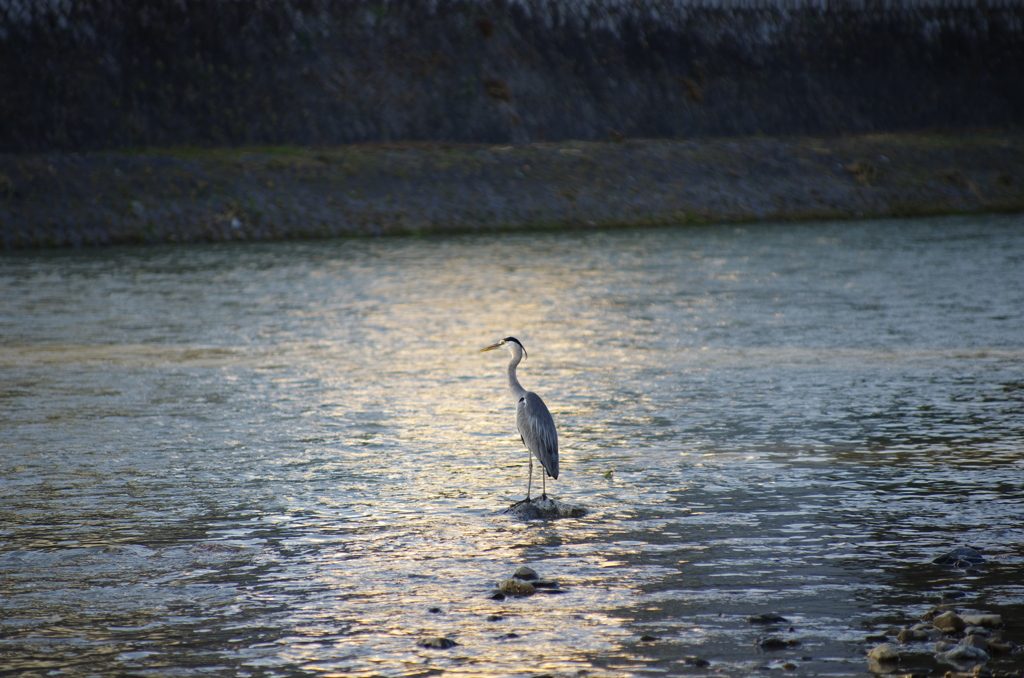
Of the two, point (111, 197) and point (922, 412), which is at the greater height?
point (111, 197)

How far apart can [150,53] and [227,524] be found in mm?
35370

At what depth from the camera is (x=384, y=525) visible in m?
8.16

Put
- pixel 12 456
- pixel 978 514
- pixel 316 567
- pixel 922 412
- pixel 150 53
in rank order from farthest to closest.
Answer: pixel 150 53
pixel 922 412
pixel 12 456
pixel 978 514
pixel 316 567

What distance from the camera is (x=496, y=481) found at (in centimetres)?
936

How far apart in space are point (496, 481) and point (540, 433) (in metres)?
1.05

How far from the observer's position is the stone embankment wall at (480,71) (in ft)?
129

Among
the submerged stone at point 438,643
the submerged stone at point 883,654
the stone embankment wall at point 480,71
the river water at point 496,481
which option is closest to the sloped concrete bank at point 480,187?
the stone embankment wall at point 480,71

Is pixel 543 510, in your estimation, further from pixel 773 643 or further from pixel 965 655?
pixel 965 655

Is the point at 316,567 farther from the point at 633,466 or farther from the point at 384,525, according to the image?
the point at 633,466

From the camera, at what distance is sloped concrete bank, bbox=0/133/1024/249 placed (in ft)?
111

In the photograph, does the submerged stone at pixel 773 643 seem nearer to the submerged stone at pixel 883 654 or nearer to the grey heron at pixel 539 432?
the submerged stone at pixel 883 654

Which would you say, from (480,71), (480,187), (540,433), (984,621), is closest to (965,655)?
(984,621)

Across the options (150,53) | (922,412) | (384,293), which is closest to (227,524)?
(922,412)

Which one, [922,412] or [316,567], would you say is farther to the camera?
[922,412]
